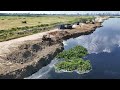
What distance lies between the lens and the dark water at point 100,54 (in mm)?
8062

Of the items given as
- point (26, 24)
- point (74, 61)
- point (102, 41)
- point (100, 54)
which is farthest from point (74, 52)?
point (26, 24)

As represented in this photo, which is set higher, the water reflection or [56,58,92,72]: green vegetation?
the water reflection

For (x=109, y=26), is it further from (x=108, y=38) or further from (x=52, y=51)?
(x=52, y=51)

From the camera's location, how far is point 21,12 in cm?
804

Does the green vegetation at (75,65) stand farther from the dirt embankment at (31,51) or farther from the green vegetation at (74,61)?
the dirt embankment at (31,51)

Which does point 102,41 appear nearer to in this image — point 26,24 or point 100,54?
point 100,54

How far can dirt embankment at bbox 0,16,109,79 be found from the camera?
8.34 metres

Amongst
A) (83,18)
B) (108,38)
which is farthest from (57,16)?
(108,38)

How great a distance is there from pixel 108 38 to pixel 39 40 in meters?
1.99

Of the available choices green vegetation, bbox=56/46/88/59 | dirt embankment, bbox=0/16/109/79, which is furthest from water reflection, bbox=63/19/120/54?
dirt embankment, bbox=0/16/109/79

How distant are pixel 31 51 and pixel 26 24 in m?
0.94

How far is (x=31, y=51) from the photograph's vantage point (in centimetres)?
894

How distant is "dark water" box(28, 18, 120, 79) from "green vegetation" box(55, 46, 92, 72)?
0.14 metres

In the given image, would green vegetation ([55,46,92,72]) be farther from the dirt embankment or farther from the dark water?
the dirt embankment
